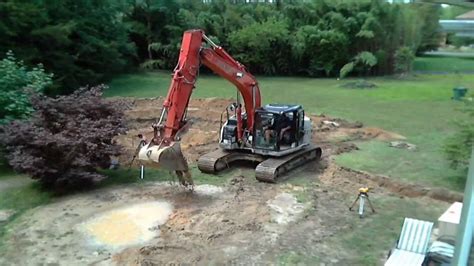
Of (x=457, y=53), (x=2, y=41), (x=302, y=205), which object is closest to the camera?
(x=457, y=53)

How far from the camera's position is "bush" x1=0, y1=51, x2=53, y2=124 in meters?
10.3

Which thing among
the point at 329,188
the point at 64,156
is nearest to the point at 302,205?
the point at 329,188

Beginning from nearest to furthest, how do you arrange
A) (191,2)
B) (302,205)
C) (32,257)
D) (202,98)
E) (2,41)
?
1. (32,257)
2. (302,205)
3. (2,41)
4. (202,98)
5. (191,2)

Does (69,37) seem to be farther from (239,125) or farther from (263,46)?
(239,125)

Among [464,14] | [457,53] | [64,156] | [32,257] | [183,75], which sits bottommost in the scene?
[32,257]

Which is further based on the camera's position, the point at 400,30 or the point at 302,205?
the point at 400,30

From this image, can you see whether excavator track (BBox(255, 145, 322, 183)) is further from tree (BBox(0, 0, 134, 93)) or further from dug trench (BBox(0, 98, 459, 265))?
tree (BBox(0, 0, 134, 93))

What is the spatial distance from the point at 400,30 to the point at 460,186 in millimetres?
18011

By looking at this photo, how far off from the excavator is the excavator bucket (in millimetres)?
132

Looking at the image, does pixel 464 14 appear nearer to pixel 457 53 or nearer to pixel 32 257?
pixel 457 53

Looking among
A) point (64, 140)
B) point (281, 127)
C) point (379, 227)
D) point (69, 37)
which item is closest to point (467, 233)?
point (379, 227)

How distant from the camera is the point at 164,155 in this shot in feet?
25.7

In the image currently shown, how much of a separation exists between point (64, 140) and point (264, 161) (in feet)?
11.8

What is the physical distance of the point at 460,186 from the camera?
8.82 m
